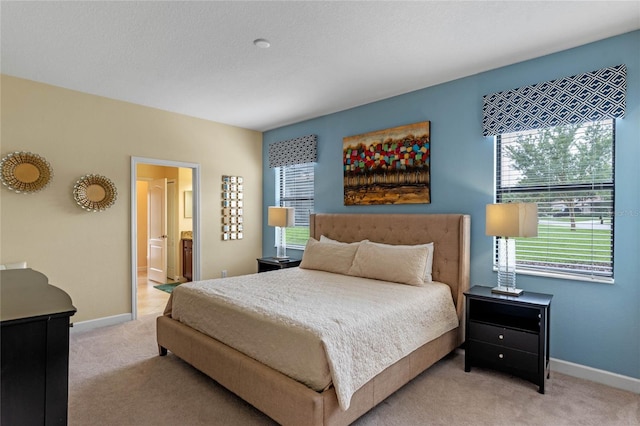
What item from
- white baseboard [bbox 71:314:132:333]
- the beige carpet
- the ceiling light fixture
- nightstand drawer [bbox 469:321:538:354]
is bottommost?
the beige carpet

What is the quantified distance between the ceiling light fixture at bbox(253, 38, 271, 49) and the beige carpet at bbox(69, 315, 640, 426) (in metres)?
2.74

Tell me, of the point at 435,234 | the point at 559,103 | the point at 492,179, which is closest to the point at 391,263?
the point at 435,234

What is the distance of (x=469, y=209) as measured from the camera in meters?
3.41

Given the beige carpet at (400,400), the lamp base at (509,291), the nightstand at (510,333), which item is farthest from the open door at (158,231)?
the lamp base at (509,291)

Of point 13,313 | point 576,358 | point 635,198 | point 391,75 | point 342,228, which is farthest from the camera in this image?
point 342,228

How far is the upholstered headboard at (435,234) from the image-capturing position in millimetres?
3250

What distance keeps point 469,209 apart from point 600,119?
1.24m

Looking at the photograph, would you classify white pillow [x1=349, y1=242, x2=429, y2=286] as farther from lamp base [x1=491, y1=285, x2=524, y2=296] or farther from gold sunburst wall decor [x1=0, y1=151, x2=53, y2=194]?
gold sunburst wall decor [x1=0, y1=151, x2=53, y2=194]

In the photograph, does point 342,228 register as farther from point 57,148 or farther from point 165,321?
point 57,148

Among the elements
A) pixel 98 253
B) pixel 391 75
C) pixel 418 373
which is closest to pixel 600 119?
pixel 391 75

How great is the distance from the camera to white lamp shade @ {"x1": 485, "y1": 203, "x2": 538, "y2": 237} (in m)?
2.71

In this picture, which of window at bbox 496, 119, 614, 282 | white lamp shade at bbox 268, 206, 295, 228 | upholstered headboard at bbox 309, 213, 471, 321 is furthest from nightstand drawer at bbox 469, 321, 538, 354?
white lamp shade at bbox 268, 206, 295, 228

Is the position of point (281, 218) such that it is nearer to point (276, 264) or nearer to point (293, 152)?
point (276, 264)

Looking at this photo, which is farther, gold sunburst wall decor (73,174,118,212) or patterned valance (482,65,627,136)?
gold sunburst wall decor (73,174,118,212)
